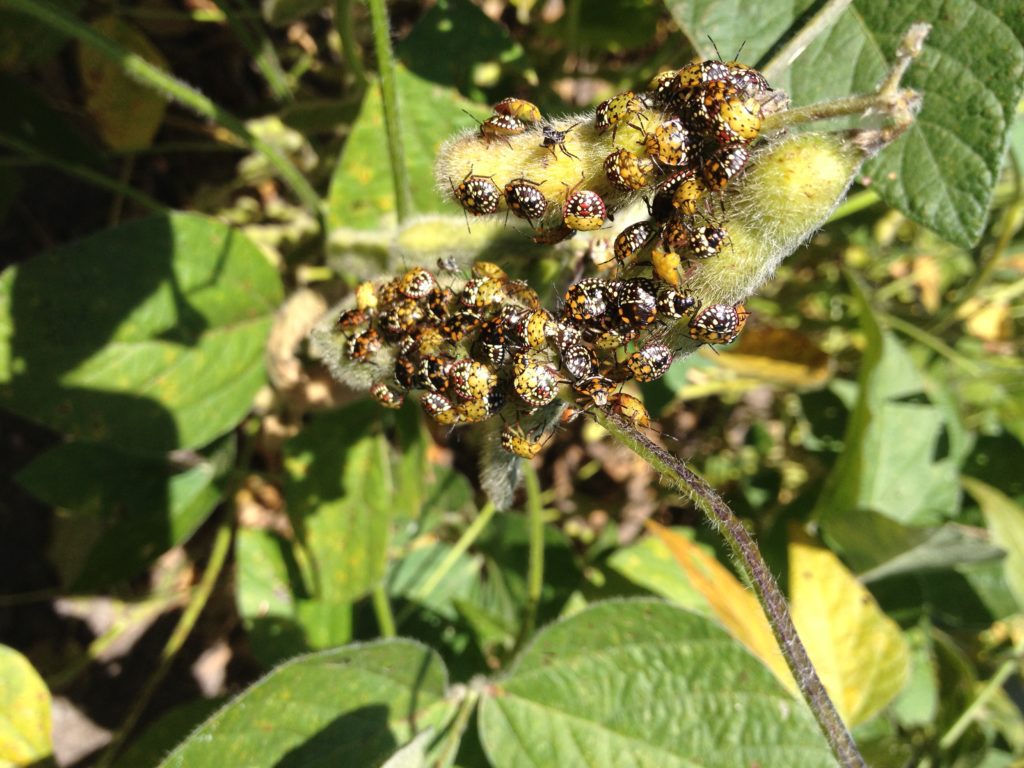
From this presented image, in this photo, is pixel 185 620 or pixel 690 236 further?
pixel 185 620

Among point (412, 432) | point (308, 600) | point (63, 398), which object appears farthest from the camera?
point (308, 600)

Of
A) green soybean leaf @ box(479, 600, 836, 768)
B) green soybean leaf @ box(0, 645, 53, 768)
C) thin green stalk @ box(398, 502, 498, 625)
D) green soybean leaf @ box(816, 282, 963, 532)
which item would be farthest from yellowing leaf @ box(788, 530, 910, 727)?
green soybean leaf @ box(0, 645, 53, 768)

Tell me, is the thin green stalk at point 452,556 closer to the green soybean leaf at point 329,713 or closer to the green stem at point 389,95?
the green soybean leaf at point 329,713

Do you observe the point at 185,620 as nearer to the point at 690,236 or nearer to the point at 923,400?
the point at 690,236

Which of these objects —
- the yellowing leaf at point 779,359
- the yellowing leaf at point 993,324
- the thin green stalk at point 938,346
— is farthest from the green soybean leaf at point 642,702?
the yellowing leaf at point 993,324

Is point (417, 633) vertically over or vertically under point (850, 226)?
under

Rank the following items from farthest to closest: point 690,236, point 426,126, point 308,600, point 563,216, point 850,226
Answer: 1. point 850,226
2. point 308,600
3. point 426,126
4. point 563,216
5. point 690,236

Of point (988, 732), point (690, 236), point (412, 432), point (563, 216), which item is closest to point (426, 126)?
point (412, 432)
